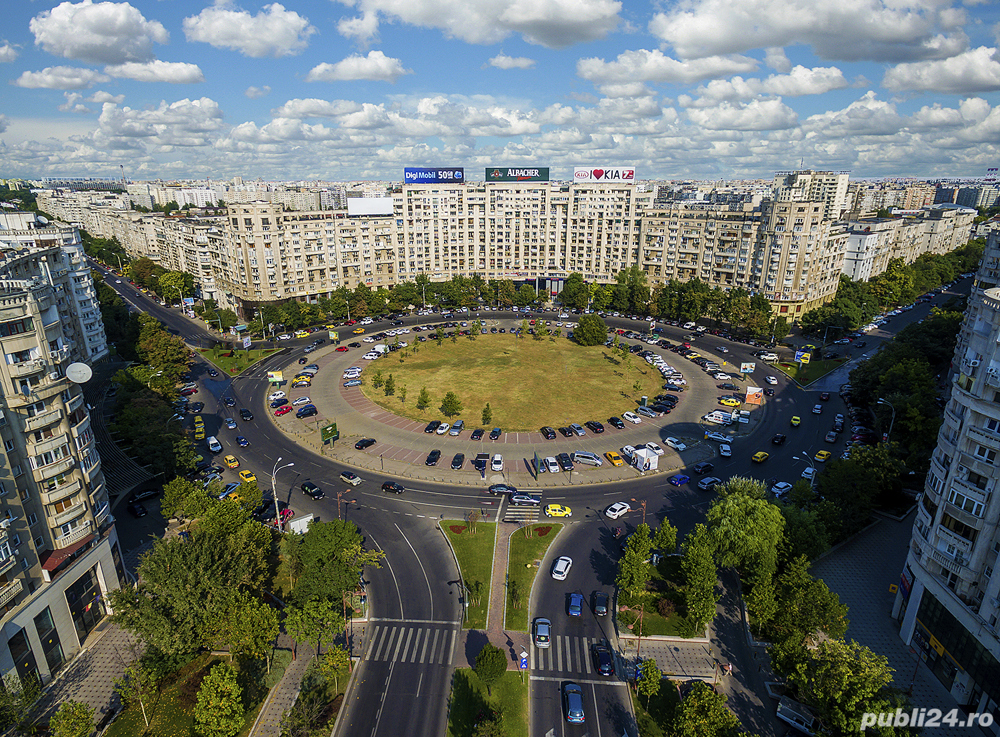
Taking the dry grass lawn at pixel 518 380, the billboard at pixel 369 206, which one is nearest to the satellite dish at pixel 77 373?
the dry grass lawn at pixel 518 380

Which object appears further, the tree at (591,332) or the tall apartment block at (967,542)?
the tree at (591,332)

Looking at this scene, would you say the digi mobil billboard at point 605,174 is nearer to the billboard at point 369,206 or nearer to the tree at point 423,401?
the billboard at point 369,206

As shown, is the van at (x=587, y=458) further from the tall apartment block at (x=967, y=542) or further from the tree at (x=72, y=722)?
the tree at (x=72, y=722)

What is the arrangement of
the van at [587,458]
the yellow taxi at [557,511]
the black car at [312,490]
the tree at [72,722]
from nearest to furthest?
the tree at [72,722] → the yellow taxi at [557,511] → the black car at [312,490] → the van at [587,458]

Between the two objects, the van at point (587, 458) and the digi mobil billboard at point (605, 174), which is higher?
the digi mobil billboard at point (605, 174)

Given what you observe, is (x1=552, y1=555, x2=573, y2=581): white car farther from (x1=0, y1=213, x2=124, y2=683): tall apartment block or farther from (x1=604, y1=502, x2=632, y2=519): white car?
(x1=0, y1=213, x2=124, y2=683): tall apartment block

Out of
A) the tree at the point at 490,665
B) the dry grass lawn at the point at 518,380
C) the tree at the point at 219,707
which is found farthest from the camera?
the dry grass lawn at the point at 518,380

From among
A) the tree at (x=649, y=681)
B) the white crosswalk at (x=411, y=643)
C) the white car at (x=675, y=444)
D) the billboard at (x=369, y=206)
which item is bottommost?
the white crosswalk at (x=411, y=643)

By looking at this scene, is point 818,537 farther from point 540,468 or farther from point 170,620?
point 170,620
